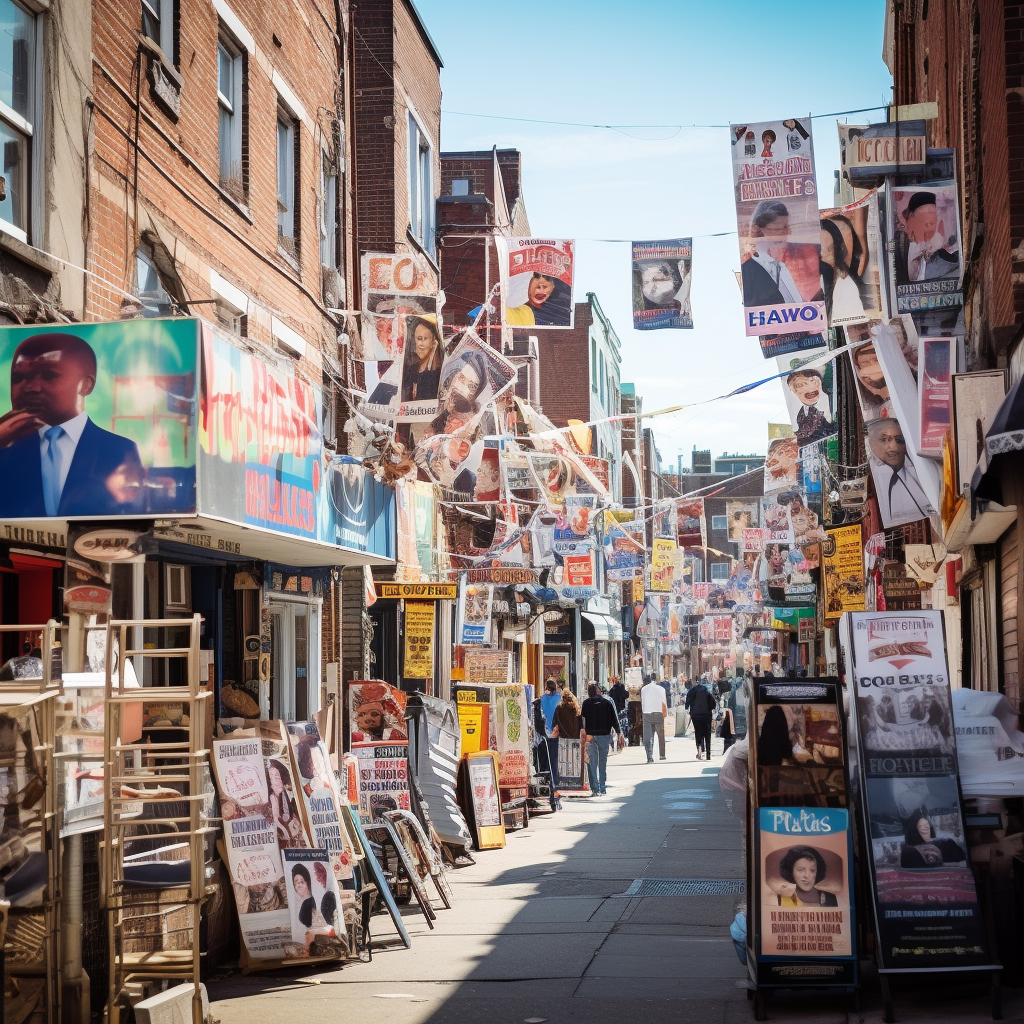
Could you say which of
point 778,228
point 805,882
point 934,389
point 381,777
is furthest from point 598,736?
point 805,882

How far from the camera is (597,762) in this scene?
75.3ft

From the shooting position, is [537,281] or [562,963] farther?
[537,281]

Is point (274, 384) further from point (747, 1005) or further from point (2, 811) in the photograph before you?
point (747, 1005)

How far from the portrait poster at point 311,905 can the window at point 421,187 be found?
586 inches

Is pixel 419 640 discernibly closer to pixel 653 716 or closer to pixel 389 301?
pixel 389 301

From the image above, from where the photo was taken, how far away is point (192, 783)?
7.34 m

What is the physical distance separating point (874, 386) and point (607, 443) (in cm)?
3852

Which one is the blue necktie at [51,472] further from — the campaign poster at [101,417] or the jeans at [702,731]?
the jeans at [702,731]

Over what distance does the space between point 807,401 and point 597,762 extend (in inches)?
348

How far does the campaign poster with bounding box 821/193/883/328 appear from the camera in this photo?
541 inches

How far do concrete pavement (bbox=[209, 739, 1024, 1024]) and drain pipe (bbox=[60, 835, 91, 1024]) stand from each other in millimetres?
1044

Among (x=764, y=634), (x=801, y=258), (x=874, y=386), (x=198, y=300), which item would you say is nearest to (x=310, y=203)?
(x=198, y=300)

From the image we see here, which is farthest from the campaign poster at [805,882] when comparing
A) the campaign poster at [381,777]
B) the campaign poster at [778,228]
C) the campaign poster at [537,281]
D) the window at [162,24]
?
the campaign poster at [537,281]

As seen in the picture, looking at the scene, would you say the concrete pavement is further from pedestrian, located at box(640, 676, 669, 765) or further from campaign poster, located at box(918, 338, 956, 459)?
pedestrian, located at box(640, 676, 669, 765)
